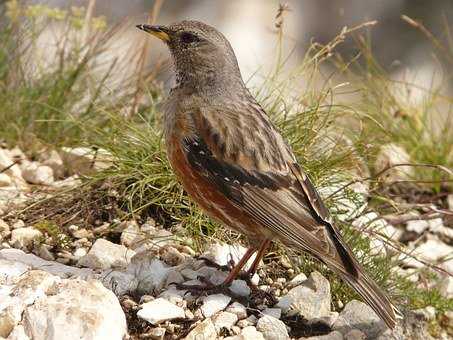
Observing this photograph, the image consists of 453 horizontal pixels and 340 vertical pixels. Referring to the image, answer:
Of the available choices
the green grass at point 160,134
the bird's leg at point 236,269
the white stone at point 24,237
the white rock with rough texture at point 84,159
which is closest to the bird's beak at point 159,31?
the green grass at point 160,134

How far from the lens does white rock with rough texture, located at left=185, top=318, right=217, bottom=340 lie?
15.3ft

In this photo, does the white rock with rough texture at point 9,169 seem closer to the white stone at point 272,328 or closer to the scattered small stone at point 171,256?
the scattered small stone at point 171,256

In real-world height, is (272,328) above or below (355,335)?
below

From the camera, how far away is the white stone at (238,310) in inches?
196

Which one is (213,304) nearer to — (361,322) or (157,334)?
(157,334)

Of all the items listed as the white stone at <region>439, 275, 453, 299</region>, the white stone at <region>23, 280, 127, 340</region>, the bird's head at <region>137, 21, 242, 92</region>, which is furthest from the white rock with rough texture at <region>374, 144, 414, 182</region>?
the white stone at <region>23, 280, 127, 340</region>

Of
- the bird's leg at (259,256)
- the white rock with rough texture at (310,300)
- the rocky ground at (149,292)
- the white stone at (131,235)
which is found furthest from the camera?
the white stone at (131,235)

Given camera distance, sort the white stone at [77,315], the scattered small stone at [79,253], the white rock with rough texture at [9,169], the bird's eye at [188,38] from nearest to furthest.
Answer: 1. the white stone at [77,315]
2. the scattered small stone at [79,253]
3. the bird's eye at [188,38]
4. the white rock with rough texture at [9,169]

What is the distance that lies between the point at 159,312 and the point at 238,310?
0.45 metres

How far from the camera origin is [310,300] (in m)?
5.16

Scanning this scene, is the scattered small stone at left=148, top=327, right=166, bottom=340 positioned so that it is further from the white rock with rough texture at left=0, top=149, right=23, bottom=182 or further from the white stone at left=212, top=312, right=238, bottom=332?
the white rock with rough texture at left=0, top=149, right=23, bottom=182

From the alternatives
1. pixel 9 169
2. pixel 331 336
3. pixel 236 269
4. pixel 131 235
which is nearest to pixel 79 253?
pixel 131 235

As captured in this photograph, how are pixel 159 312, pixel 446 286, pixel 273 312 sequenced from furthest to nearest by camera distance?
pixel 446 286, pixel 273 312, pixel 159 312

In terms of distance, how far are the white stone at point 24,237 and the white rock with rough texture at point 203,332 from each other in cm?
141
